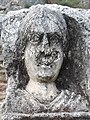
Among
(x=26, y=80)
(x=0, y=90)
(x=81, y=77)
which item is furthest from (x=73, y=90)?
(x=0, y=90)

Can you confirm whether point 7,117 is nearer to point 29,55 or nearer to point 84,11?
point 29,55

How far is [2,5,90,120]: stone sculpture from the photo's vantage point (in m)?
2.84

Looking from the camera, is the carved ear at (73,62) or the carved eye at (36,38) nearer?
the carved eye at (36,38)

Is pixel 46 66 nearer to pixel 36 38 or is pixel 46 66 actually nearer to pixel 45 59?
pixel 45 59

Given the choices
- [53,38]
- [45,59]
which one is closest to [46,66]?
[45,59]

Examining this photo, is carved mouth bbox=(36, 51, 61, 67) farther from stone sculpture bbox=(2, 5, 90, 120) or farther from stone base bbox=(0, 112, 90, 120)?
stone base bbox=(0, 112, 90, 120)

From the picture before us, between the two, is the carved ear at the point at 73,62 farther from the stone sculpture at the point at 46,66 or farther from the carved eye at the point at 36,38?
the carved eye at the point at 36,38

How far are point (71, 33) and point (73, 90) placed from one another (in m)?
0.34

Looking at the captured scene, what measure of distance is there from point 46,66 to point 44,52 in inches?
3.1

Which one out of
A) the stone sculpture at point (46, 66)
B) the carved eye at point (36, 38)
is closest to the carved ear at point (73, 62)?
the stone sculpture at point (46, 66)

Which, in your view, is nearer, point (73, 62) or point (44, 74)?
point (44, 74)

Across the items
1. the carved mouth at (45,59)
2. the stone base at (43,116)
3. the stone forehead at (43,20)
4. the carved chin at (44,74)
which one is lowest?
the stone base at (43,116)

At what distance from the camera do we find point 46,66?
286 cm

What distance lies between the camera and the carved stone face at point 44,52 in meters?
2.84
